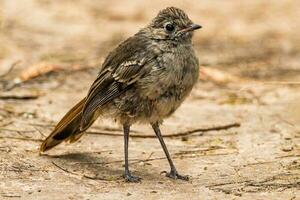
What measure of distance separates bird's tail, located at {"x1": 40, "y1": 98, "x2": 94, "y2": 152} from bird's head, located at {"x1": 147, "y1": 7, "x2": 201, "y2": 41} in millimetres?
1006

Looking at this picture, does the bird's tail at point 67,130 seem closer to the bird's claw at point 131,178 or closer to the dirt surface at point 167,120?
the dirt surface at point 167,120

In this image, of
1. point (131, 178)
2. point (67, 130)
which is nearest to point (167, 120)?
point (67, 130)

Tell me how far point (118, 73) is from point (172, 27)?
25.3 inches

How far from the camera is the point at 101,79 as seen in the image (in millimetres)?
7855

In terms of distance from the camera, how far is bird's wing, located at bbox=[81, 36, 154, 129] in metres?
7.46

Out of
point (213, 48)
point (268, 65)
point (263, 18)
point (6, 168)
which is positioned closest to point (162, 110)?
point (6, 168)

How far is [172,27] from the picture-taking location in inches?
302

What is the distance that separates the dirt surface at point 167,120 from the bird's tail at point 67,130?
0.49 ft

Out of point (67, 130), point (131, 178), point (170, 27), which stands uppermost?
point (170, 27)

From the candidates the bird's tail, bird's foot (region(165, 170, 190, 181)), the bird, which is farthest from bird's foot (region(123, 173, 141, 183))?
the bird's tail

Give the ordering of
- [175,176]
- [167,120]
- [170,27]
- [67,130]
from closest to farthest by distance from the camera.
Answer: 1. [175,176]
2. [170,27]
3. [67,130]
4. [167,120]

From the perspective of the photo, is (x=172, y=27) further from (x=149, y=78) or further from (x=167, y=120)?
(x=167, y=120)

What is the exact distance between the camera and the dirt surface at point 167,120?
Result: 23.7 feet

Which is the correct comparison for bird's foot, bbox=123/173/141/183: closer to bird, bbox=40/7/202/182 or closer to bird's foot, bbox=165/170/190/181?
bird, bbox=40/7/202/182
